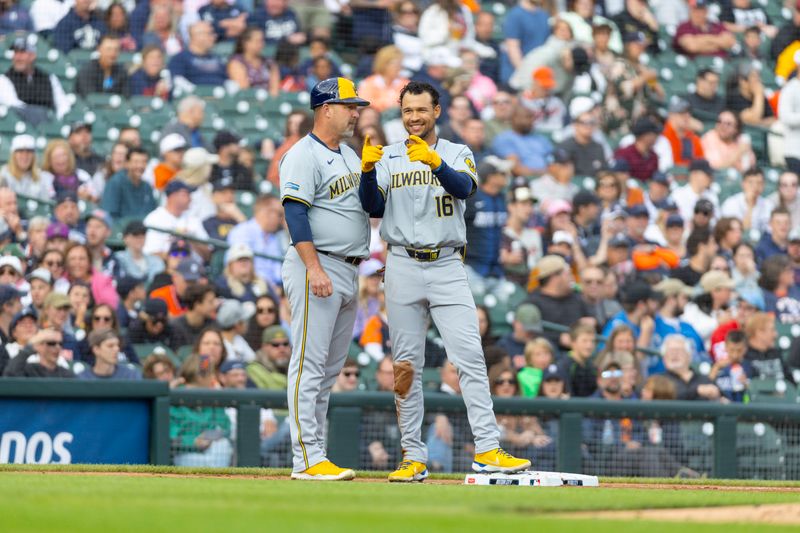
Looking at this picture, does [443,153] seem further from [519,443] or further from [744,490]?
[519,443]

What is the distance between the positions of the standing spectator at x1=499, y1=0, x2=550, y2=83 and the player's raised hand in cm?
737

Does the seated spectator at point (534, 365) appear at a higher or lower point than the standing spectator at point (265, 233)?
lower

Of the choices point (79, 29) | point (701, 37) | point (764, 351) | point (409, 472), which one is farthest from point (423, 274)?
point (701, 37)

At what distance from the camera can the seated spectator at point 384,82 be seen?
39.5 feet

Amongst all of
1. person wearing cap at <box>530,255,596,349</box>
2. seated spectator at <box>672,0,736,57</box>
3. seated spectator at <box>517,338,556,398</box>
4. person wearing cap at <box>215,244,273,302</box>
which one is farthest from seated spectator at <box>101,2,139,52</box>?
seated spectator at <box>672,0,736,57</box>

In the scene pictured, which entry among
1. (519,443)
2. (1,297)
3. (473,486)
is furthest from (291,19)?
(473,486)

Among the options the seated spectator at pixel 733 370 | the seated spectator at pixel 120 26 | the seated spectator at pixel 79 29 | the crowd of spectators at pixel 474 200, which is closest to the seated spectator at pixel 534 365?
the crowd of spectators at pixel 474 200

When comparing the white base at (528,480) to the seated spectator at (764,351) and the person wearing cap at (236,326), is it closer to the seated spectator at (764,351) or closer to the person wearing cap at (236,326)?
the person wearing cap at (236,326)

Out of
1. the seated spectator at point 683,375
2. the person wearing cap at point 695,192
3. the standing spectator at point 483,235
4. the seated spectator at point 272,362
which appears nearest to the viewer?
the seated spectator at point 272,362

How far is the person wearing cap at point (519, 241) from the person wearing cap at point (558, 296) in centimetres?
20

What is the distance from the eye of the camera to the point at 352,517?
4129 millimetres

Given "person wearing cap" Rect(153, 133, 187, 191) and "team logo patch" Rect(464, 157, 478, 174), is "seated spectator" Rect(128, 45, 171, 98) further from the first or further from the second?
"team logo patch" Rect(464, 157, 478, 174)

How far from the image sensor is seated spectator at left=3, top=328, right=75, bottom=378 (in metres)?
8.77

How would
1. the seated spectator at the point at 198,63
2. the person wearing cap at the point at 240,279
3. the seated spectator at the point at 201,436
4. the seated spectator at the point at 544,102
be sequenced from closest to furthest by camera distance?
the seated spectator at the point at 201,436
the person wearing cap at the point at 240,279
the seated spectator at the point at 198,63
the seated spectator at the point at 544,102
